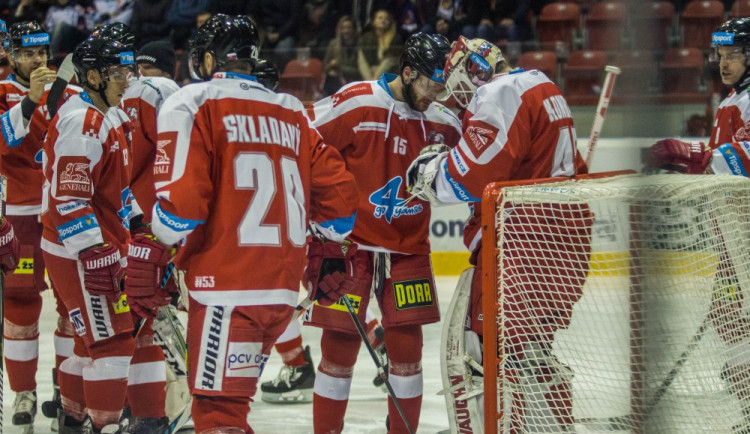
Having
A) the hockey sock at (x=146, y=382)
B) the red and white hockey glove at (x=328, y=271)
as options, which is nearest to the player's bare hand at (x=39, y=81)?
the hockey sock at (x=146, y=382)

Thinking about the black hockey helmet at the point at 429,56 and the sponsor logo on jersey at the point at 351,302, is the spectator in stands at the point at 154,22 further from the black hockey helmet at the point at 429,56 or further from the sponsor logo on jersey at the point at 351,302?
the sponsor logo on jersey at the point at 351,302

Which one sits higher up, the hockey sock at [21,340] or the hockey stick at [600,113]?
the hockey stick at [600,113]

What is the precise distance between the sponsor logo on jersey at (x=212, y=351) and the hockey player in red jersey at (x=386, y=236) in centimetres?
97

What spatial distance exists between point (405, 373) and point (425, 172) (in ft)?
2.36

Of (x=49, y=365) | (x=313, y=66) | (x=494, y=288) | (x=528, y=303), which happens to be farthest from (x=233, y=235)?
(x=313, y=66)

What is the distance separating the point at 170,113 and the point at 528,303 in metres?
1.14

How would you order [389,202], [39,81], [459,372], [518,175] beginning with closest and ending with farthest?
[459,372], [518,175], [389,202], [39,81]

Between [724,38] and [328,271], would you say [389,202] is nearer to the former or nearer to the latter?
[328,271]

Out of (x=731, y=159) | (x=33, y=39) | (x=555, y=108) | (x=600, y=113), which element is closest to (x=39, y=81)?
(x=33, y=39)

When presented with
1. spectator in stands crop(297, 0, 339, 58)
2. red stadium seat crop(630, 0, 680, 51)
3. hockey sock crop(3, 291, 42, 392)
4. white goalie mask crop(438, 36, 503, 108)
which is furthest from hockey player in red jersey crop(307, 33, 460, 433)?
spectator in stands crop(297, 0, 339, 58)

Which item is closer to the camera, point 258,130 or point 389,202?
point 258,130

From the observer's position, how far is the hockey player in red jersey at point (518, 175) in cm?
277

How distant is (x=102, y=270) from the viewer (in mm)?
3178

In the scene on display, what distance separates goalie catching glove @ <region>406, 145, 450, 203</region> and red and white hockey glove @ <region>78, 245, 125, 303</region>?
3.24 feet
